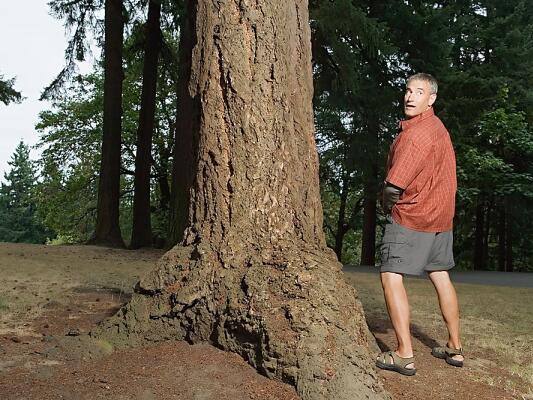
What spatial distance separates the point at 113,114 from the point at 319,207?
40.5 feet

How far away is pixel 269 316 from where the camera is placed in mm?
3131

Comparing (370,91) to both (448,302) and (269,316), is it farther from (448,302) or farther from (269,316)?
(269,316)

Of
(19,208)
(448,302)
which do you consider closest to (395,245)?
(448,302)

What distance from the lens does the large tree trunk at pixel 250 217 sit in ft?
10.6

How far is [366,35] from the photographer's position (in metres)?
12.2

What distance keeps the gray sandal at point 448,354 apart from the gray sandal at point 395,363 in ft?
1.66

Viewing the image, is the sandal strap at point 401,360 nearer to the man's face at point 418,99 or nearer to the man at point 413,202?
the man at point 413,202

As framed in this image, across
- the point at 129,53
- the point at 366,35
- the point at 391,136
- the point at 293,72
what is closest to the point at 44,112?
the point at 129,53

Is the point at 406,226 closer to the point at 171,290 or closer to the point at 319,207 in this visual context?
the point at 319,207

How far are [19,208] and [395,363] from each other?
198 ft

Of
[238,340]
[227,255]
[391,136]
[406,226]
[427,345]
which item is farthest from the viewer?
[391,136]

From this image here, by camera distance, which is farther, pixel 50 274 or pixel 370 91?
pixel 370 91

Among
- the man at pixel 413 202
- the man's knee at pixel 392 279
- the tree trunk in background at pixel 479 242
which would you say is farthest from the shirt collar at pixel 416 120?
the tree trunk in background at pixel 479 242

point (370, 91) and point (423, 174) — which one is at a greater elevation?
point (370, 91)
